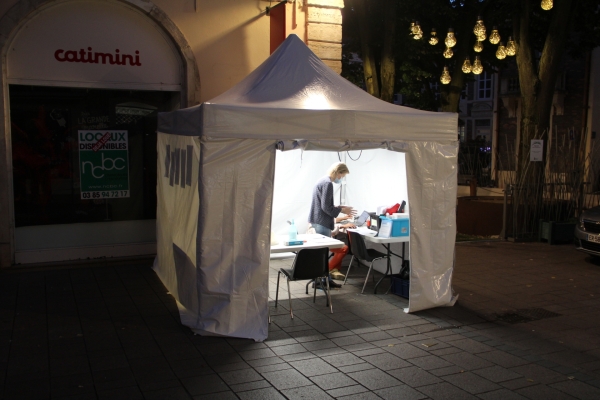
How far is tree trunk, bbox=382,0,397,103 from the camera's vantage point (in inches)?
592

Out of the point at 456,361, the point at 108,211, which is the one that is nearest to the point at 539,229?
the point at 456,361

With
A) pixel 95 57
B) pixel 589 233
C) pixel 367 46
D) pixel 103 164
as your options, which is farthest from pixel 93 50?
pixel 367 46

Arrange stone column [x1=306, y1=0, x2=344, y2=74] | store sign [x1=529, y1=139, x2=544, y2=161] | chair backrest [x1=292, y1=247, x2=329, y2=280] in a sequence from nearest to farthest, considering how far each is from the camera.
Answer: chair backrest [x1=292, y1=247, x2=329, y2=280], stone column [x1=306, y1=0, x2=344, y2=74], store sign [x1=529, y1=139, x2=544, y2=161]

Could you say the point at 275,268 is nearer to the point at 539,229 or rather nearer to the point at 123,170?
the point at 123,170

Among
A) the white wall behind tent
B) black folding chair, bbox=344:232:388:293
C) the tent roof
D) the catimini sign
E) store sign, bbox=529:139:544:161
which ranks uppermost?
the catimini sign

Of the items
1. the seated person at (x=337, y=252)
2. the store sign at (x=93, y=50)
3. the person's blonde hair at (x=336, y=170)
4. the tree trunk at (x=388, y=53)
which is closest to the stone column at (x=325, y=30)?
the store sign at (x=93, y=50)

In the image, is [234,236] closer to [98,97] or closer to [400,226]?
[400,226]

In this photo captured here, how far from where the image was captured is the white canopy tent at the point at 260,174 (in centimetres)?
591

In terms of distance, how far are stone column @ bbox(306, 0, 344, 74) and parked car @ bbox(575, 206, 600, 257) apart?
489 cm

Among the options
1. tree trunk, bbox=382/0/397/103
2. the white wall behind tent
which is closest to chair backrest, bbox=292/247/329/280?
the white wall behind tent

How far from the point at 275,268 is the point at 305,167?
1693 mm

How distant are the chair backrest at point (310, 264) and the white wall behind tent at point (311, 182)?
7.62 feet

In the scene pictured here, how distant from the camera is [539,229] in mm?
12062

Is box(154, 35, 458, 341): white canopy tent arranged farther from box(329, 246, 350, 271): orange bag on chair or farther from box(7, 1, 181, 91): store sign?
box(7, 1, 181, 91): store sign
